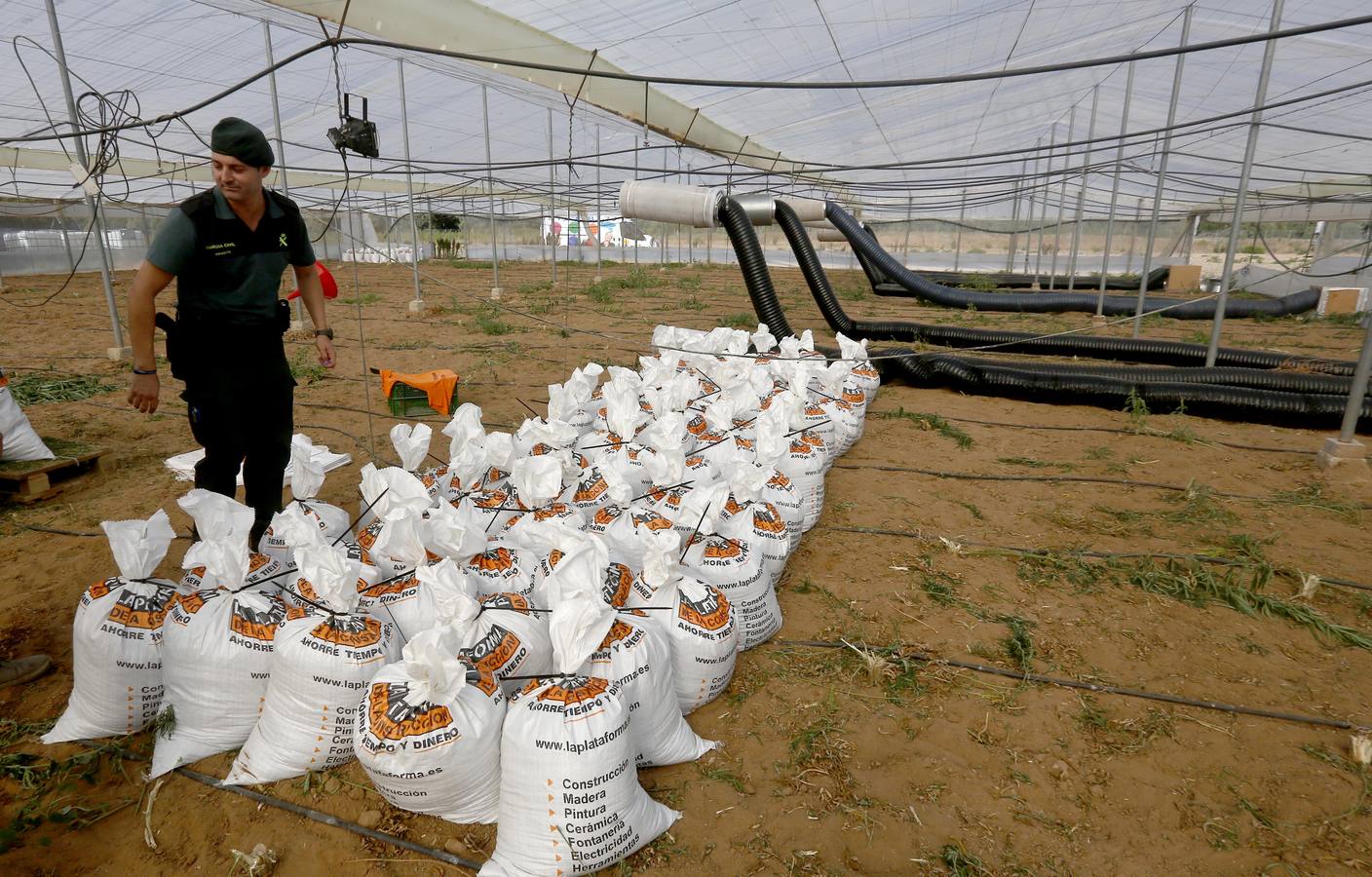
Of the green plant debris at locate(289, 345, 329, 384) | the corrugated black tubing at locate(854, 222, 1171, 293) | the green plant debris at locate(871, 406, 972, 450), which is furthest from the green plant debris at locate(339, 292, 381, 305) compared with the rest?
the green plant debris at locate(871, 406, 972, 450)

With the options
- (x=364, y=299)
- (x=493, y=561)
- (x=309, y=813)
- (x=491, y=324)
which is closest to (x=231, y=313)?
(x=493, y=561)

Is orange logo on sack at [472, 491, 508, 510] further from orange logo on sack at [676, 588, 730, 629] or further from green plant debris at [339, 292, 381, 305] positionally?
green plant debris at [339, 292, 381, 305]

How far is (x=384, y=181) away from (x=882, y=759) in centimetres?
1897

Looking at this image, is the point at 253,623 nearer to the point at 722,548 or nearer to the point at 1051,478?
the point at 722,548

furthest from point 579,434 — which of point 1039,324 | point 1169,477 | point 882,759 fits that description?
point 1039,324

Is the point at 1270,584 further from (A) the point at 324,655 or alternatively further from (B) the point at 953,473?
(A) the point at 324,655

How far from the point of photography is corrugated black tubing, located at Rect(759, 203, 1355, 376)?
6.33m

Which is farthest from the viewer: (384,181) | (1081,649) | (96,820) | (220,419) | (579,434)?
(384,181)

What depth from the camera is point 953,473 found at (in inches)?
153

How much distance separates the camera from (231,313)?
2064 mm

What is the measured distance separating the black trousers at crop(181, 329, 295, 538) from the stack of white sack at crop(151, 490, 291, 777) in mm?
435

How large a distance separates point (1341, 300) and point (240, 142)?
50.1 ft

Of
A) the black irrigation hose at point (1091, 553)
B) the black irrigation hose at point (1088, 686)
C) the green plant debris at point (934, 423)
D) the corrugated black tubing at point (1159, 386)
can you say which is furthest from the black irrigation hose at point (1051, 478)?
the black irrigation hose at point (1088, 686)

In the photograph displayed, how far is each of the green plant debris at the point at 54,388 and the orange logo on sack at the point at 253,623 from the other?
484cm
